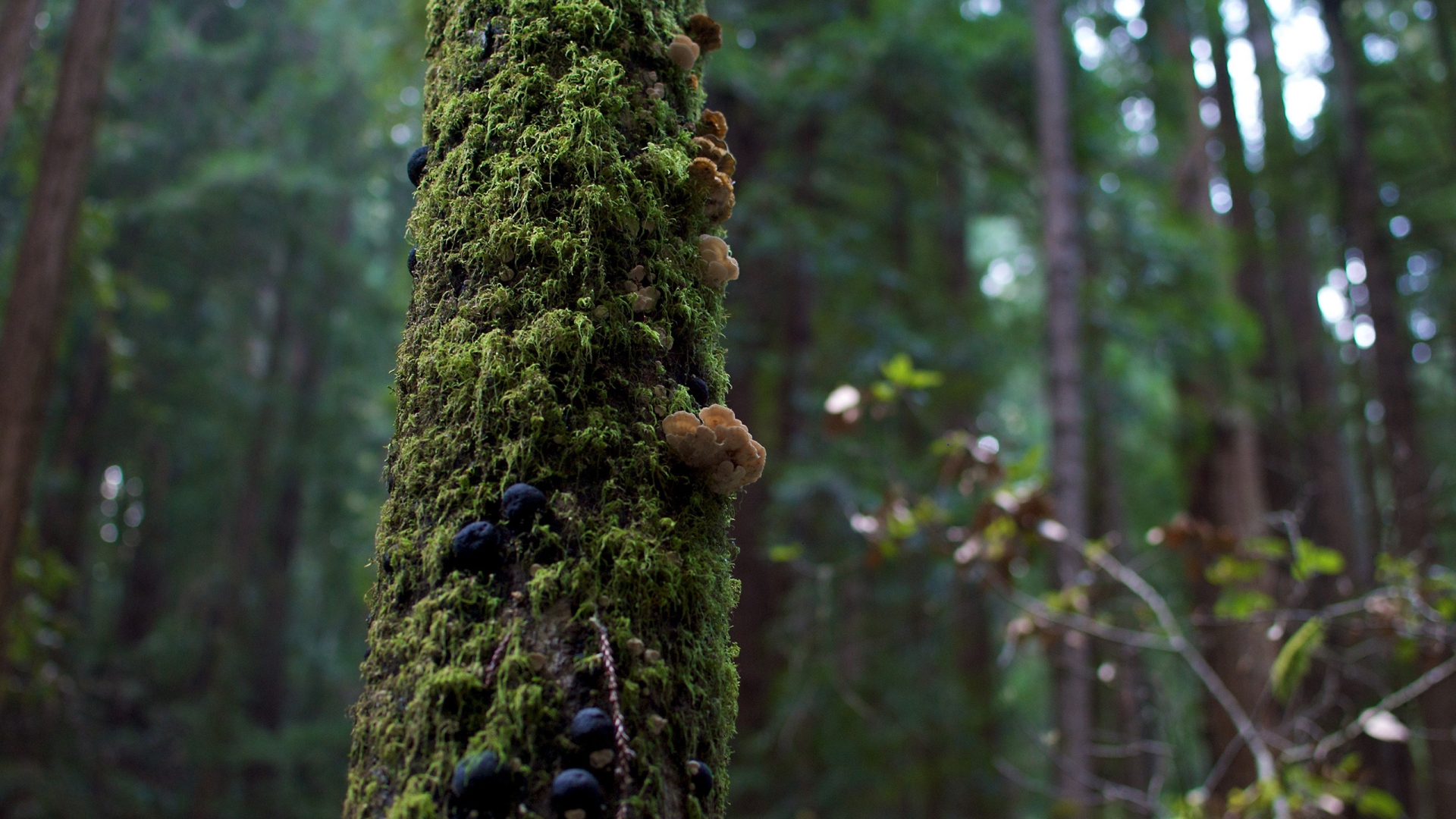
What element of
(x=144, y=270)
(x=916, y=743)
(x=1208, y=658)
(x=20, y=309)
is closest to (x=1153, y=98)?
(x=1208, y=658)

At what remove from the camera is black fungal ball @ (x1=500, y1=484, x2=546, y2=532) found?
3.88 feet

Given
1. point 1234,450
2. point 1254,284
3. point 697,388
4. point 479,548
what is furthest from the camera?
point 1254,284

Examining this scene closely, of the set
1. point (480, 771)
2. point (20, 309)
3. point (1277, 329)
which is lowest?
point (480, 771)

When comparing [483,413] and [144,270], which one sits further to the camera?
[144,270]

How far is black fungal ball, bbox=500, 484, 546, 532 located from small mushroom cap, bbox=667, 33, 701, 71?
818 millimetres

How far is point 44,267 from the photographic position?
17.6 ft

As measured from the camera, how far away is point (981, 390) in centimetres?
1151

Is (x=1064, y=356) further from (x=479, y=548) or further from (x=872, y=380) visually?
(x=479, y=548)

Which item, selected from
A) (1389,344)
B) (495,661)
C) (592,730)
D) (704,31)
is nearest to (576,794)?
(592,730)

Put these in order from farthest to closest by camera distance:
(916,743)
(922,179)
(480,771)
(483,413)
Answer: (922,179)
(916,743)
(483,413)
(480,771)

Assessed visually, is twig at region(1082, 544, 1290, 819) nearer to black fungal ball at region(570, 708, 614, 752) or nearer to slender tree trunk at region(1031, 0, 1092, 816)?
slender tree trunk at region(1031, 0, 1092, 816)

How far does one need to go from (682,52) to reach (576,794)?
1.18 m

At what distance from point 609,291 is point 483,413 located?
250mm

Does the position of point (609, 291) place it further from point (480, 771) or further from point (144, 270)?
point (144, 270)
